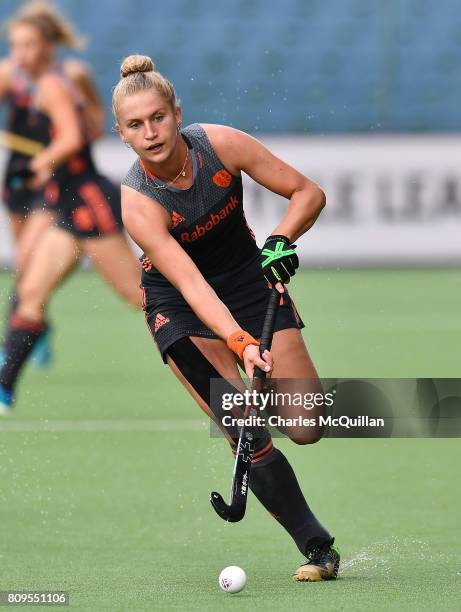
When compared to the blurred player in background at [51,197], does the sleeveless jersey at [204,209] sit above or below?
below

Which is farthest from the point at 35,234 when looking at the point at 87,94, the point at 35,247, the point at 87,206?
the point at 87,94

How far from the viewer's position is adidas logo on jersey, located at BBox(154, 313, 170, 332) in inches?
167

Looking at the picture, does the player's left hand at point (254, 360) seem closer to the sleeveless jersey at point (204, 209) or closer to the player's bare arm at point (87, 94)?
the sleeveless jersey at point (204, 209)

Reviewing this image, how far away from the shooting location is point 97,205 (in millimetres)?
7504

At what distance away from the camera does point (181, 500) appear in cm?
518

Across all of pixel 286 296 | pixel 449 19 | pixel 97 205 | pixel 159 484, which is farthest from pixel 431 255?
pixel 286 296

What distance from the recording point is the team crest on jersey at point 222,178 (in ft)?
13.6

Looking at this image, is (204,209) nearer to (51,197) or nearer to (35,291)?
(35,291)

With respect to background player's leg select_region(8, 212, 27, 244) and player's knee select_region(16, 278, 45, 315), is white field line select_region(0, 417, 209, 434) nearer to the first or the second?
player's knee select_region(16, 278, 45, 315)

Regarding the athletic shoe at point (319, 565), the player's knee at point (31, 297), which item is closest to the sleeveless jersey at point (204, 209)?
the athletic shoe at point (319, 565)

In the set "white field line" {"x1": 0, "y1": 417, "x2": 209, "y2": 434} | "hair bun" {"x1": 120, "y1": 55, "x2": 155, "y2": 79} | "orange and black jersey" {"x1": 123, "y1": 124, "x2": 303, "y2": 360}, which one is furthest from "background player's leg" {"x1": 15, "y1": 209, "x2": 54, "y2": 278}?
"hair bun" {"x1": 120, "y1": 55, "x2": 155, "y2": 79}

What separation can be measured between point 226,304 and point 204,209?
0.33m

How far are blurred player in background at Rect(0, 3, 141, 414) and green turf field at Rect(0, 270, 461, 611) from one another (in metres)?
0.51

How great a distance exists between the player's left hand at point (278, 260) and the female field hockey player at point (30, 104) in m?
3.63
